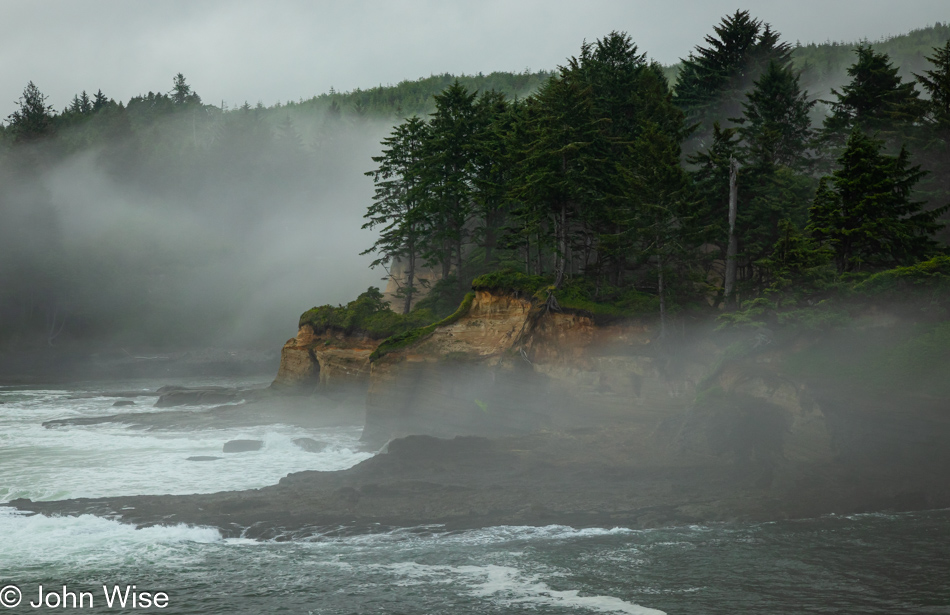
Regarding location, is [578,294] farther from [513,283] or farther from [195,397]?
[195,397]

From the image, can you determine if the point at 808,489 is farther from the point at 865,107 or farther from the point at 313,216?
the point at 313,216

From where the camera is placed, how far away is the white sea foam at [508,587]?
13.5 m

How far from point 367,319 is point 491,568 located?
2601 centimetres

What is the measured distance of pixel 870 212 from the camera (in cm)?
2486

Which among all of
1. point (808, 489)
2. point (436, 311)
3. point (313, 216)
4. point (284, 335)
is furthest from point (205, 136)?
point (808, 489)

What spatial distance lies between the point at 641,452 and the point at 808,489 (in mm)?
5592

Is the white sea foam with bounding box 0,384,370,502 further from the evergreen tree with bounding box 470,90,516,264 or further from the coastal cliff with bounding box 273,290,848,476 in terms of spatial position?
the evergreen tree with bounding box 470,90,516,264

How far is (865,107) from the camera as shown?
35.6 metres

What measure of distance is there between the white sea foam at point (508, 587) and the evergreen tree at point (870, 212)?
17425 millimetres

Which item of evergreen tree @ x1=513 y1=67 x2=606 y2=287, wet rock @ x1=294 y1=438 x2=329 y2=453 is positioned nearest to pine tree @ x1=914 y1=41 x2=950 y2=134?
evergreen tree @ x1=513 y1=67 x2=606 y2=287

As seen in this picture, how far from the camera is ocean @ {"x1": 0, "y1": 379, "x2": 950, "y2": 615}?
1359 cm

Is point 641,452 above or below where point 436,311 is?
below

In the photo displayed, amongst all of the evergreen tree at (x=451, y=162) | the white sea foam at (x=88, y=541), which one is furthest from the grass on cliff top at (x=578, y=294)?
the white sea foam at (x=88, y=541)

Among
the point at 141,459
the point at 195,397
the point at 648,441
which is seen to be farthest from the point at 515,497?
the point at 195,397
